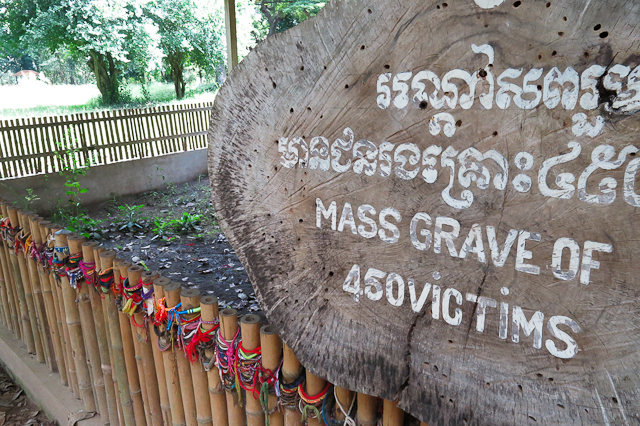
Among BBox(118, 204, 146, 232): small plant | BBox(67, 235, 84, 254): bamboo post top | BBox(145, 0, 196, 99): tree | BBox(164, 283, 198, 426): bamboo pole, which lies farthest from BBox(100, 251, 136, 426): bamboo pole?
BBox(145, 0, 196, 99): tree

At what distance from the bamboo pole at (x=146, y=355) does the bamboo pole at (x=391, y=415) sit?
46.8 inches

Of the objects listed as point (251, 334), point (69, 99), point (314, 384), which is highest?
point (69, 99)

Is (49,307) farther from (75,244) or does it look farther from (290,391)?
(290,391)

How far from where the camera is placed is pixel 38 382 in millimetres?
3205

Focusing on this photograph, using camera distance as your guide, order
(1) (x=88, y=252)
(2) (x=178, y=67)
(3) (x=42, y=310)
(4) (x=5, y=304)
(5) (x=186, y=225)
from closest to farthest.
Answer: (1) (x=88, y=252) < (3) (x=42, y=310) < (4) (x=5, y=304) < (5) (x=186, y=225) < (2) (x=178, y=67)

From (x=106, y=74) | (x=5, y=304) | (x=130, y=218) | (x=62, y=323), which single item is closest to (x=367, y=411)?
(x=62, y=323)

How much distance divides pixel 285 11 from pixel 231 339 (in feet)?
Result: 91.9

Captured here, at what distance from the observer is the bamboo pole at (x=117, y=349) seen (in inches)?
87.9

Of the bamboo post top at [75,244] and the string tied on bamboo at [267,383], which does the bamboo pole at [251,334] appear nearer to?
the string tied on bamboo at [267,383]

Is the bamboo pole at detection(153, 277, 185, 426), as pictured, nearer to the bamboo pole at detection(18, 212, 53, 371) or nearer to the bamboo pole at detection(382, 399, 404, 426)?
the bamboo pole at detection(382, 399, 404, 426)

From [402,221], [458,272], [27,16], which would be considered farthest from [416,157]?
[27,16]

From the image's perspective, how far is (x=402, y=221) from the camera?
1.18 meters

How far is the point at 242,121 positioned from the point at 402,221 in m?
0.60

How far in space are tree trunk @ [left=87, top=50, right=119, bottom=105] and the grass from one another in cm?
58
